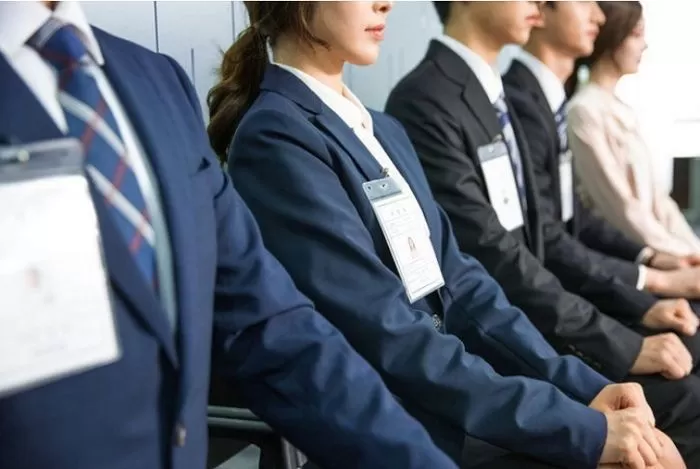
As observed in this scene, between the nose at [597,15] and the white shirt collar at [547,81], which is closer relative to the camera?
the white shirt collar at [547,81]

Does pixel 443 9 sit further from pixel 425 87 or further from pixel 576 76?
pixel 576 76

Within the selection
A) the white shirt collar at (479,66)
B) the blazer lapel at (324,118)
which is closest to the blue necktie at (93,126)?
the blazer lapel at (324,118)

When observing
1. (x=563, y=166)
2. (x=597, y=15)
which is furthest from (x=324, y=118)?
(x=597, y=15)

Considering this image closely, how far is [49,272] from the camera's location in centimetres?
70

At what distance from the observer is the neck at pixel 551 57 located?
8.08 feet

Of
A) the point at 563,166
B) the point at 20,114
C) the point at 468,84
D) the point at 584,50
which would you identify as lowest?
the point at 563,166

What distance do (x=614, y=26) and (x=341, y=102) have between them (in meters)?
1.60

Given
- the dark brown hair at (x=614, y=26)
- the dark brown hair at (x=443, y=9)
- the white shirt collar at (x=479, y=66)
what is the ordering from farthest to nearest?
the dark brown hair at (x=614, y=26)
the dark brown hair at (x=443, y=9)
the white shirt collar at (x=479, y=66)

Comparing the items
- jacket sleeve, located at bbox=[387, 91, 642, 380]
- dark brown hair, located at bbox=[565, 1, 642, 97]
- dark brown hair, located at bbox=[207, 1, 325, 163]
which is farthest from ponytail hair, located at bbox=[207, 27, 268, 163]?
dark brown hair, located at bbox=[565, 1, 642, 97]

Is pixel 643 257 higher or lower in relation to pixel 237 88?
lower

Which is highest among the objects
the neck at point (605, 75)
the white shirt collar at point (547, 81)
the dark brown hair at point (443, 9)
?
the dark brown hair at point (443, 9)

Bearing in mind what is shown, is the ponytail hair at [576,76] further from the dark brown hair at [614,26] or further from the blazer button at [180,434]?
the blazer button at [180,434]

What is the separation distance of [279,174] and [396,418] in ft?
1.37

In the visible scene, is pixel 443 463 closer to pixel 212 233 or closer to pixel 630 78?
pixel 212 233
